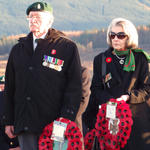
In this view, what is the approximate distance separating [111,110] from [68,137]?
1.72ft

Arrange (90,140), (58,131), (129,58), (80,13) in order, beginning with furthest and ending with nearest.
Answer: (80,13) < (90,140) < (129,58) < (58,131)

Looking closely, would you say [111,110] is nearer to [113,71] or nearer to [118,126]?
[118,126]

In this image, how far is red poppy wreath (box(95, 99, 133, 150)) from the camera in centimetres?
352

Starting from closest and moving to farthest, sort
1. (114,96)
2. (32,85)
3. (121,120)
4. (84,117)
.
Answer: (32,85)
(121,120)
(114,96)
(84,117)

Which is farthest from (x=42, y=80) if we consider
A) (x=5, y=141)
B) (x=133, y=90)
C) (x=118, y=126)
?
(x=5, y=141)

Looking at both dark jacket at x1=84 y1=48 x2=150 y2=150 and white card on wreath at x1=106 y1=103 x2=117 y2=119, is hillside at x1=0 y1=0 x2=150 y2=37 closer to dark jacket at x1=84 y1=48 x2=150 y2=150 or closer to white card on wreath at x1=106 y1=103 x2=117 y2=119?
dark jacket at x1=84 y1=48 x2=150 y2=150

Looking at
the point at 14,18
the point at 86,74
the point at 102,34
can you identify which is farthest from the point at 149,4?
the point at 86,74

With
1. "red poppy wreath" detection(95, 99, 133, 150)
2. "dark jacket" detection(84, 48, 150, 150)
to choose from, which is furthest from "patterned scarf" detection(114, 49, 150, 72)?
"red poppy wreath" detection(95, 99, 133, 150)

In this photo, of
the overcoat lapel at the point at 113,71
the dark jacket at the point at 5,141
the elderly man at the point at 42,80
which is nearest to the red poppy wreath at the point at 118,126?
the overcoat lapel at the point at 113,71

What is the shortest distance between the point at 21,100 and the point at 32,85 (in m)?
0.17

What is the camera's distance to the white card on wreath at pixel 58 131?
3.20 metres

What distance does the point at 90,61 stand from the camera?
1334cm

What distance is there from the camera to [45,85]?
326 cm

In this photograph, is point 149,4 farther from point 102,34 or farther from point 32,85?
point 32,85
